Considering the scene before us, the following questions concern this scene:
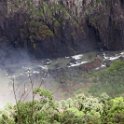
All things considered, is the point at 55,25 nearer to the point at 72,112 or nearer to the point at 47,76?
the point at 47,76

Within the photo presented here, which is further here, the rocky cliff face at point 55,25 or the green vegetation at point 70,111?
the rocky cliff face at point 55,25

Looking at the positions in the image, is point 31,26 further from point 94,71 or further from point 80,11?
point 94,71

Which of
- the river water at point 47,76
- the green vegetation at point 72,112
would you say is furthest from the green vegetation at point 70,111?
the river water at point 47,76

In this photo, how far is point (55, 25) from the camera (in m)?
71.9

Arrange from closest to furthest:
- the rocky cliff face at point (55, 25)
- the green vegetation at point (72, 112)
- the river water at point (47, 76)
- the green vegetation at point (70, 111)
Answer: the green vegetation at point (70, 111), the green vegetation at point (72, 112), the river water at point (47, 76), the rocky cliff face at point (55, 25)

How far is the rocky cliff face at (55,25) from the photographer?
72125 millimetres

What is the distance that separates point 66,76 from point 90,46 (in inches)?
522

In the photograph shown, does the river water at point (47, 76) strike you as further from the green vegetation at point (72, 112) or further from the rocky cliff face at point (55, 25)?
the green vegetation at point (72, 112)

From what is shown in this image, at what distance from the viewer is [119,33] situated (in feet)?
249

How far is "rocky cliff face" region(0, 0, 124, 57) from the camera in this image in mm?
72125

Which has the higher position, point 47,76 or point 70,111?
point 70,111

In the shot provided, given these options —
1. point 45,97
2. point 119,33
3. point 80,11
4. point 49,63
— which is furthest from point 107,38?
point 45,97

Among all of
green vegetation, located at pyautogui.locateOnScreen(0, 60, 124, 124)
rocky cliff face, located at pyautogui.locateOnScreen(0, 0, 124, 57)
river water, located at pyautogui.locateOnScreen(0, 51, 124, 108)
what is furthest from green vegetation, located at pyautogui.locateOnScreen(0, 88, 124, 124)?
rocky cliff face, located at pyautogui.locateOnScreen(0, 0, 124, 57)


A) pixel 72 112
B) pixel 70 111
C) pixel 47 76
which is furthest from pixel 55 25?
pixel 72 112
